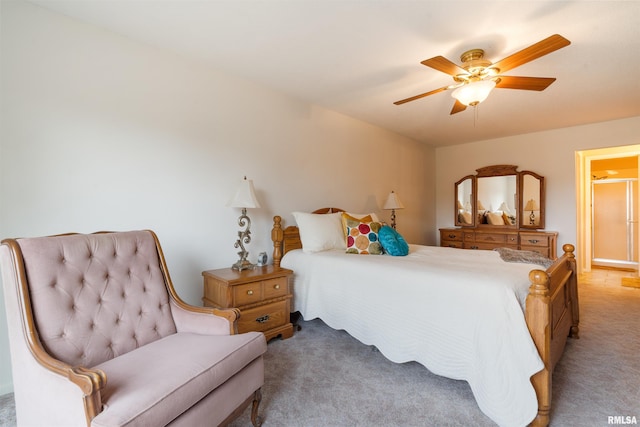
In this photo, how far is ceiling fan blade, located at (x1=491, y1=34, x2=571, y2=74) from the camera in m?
1.66

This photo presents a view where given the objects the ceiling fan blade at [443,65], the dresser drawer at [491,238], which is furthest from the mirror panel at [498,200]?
the ceiling fan blade at [443,65]


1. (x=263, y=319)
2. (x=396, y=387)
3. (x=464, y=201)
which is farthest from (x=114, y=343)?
(x=464, y=201)

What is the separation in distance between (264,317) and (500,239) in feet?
13.8

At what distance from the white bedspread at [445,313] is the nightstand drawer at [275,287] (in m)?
0.26

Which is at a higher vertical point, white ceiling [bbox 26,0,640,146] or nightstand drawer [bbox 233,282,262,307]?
white ceiling [bbox 26,0,640,146]

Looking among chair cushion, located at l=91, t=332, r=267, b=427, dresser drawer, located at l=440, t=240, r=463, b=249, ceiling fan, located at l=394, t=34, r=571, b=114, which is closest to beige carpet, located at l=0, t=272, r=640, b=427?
chair cushion, located at l=91, t=332, r=267, b=427

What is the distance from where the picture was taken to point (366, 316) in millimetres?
2314

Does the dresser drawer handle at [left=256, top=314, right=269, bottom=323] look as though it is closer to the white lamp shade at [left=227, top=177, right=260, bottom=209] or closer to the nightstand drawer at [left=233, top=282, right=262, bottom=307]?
the nightstand drawer at [left=233, top=282, right=262, bottom=307]

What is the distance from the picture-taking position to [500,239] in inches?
192

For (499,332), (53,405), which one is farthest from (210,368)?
(499,332)

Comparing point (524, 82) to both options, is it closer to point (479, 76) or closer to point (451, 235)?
point (479, 76)

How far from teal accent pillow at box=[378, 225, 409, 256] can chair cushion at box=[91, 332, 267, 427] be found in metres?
1.62

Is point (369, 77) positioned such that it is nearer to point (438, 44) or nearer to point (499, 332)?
point (438, 44)

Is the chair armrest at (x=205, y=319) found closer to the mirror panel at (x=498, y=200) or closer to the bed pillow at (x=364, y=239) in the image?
the bed pillow at (x=364, y=239)
